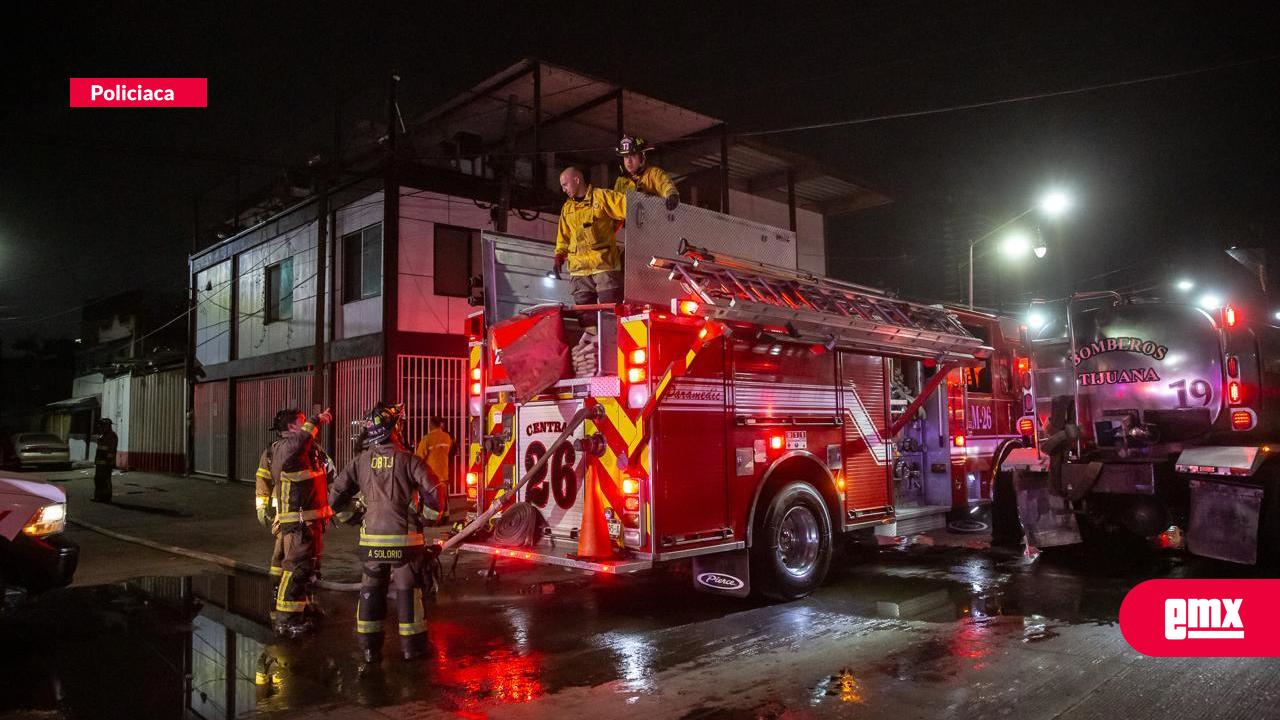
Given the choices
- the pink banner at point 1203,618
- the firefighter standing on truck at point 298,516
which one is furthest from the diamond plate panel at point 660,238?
the pink banner at point 1203,618

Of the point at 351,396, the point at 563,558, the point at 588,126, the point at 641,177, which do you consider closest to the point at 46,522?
the point at 563,558

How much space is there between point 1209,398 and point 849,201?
1745 cm

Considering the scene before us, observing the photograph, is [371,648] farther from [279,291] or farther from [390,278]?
[279,291]

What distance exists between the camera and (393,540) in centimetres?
551

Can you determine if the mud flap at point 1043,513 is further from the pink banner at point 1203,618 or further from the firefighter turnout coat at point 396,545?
the firefighter turnout coat at point 396,545

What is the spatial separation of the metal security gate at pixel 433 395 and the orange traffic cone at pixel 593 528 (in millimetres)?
9549

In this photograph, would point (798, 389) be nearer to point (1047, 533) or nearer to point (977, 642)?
point (977, 642)

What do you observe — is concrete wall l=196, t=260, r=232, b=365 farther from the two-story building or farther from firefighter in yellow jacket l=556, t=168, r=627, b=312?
firefighter in yellow jacket l=556, t=168, r=627, b=312

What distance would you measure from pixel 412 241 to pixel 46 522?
10.6 m

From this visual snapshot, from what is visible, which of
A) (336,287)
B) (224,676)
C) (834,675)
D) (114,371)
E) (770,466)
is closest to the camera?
(834,675)

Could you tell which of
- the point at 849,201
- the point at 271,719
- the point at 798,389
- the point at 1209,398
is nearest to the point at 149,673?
the point at 271,719

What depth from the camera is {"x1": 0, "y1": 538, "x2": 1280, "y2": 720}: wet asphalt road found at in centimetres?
451

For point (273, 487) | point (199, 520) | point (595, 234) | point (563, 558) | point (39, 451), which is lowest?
point (199, 520)

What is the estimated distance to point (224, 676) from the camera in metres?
5.34
